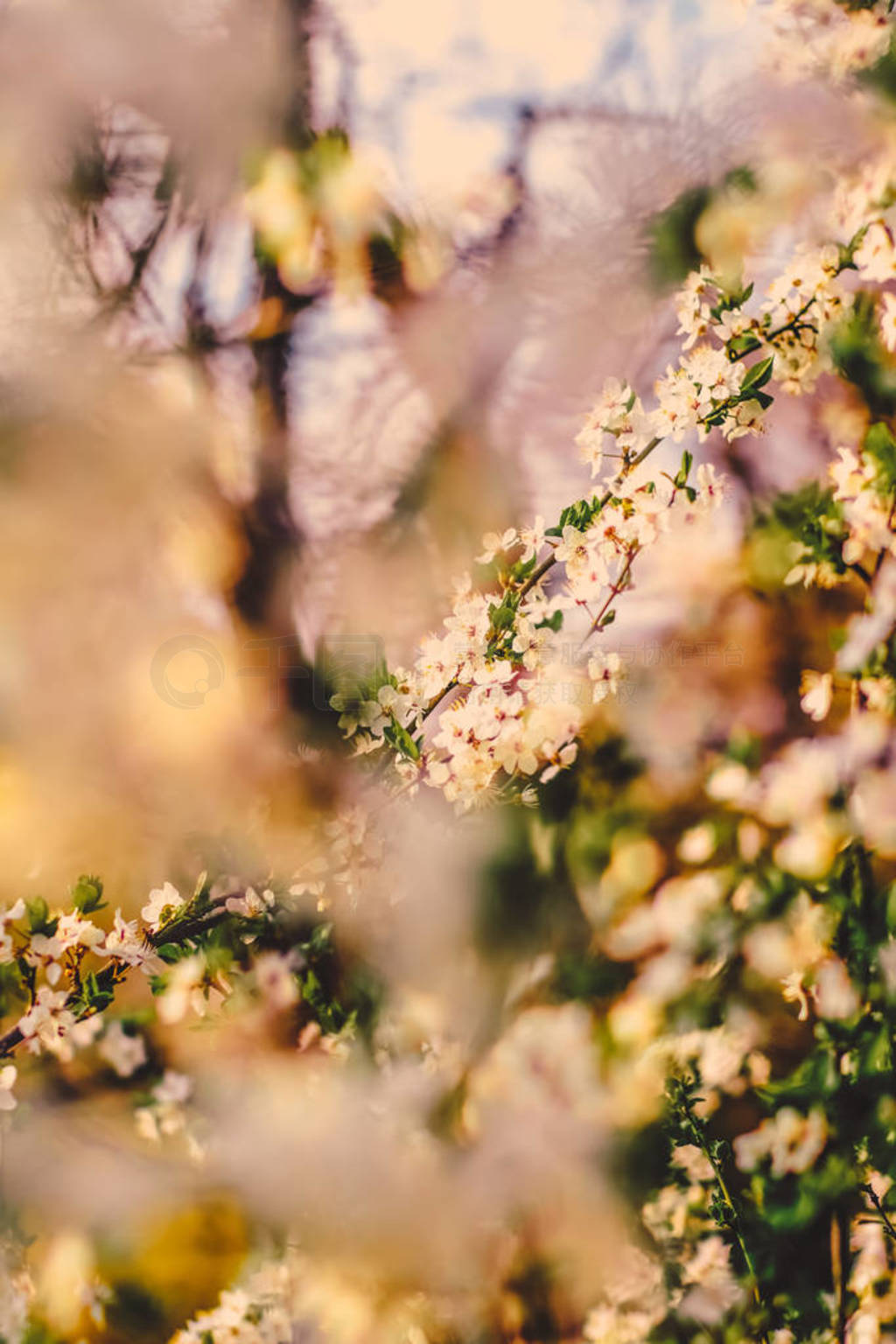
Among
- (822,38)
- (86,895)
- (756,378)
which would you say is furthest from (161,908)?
(822,38)

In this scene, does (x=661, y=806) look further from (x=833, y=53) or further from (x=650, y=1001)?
(x=833, y=53)

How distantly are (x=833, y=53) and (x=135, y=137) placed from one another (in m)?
1.00

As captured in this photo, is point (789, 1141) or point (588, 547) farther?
point (789, 1141)

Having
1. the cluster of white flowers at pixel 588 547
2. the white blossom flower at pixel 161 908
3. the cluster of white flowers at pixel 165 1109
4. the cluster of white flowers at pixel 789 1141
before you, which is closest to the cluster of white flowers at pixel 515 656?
the cluster of white flowers at pixel 588 547

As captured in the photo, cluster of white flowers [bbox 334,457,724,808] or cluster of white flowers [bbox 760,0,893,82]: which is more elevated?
cluster of white flowers [bbox 760,0,893,82]

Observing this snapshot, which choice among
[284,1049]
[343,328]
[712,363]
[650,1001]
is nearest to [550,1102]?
[650,1001]

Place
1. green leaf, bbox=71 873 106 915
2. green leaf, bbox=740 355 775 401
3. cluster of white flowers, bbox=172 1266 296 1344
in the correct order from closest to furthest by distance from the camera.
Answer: green leaf, bbox=71 873 106 915
green leaf, bbox=740 355 775 401
cluster of white flowers, bbox=172 1266 296 1344

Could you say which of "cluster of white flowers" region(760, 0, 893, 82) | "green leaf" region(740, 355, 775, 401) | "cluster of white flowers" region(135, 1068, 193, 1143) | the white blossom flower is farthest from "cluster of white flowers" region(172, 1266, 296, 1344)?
"cluster of white flowers" region(760, 0, 893, 82)

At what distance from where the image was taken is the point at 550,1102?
114cm

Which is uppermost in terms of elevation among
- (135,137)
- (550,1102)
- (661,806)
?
(135,137)

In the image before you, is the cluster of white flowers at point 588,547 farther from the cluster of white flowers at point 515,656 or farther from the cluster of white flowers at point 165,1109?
the cluster of white flowers at point 165,1109

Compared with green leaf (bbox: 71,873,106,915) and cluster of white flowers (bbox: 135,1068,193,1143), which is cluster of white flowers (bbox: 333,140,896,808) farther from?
cluster of white flowers (bbox: 135,1068,193,1143)

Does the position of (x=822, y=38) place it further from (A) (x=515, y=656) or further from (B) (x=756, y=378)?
(A) (x=515, y=656)

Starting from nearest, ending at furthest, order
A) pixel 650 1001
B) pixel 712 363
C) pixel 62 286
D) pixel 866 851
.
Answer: pixel 712 363 → pixel 866 851 → pixel 650 1001 → pixel 62 286
